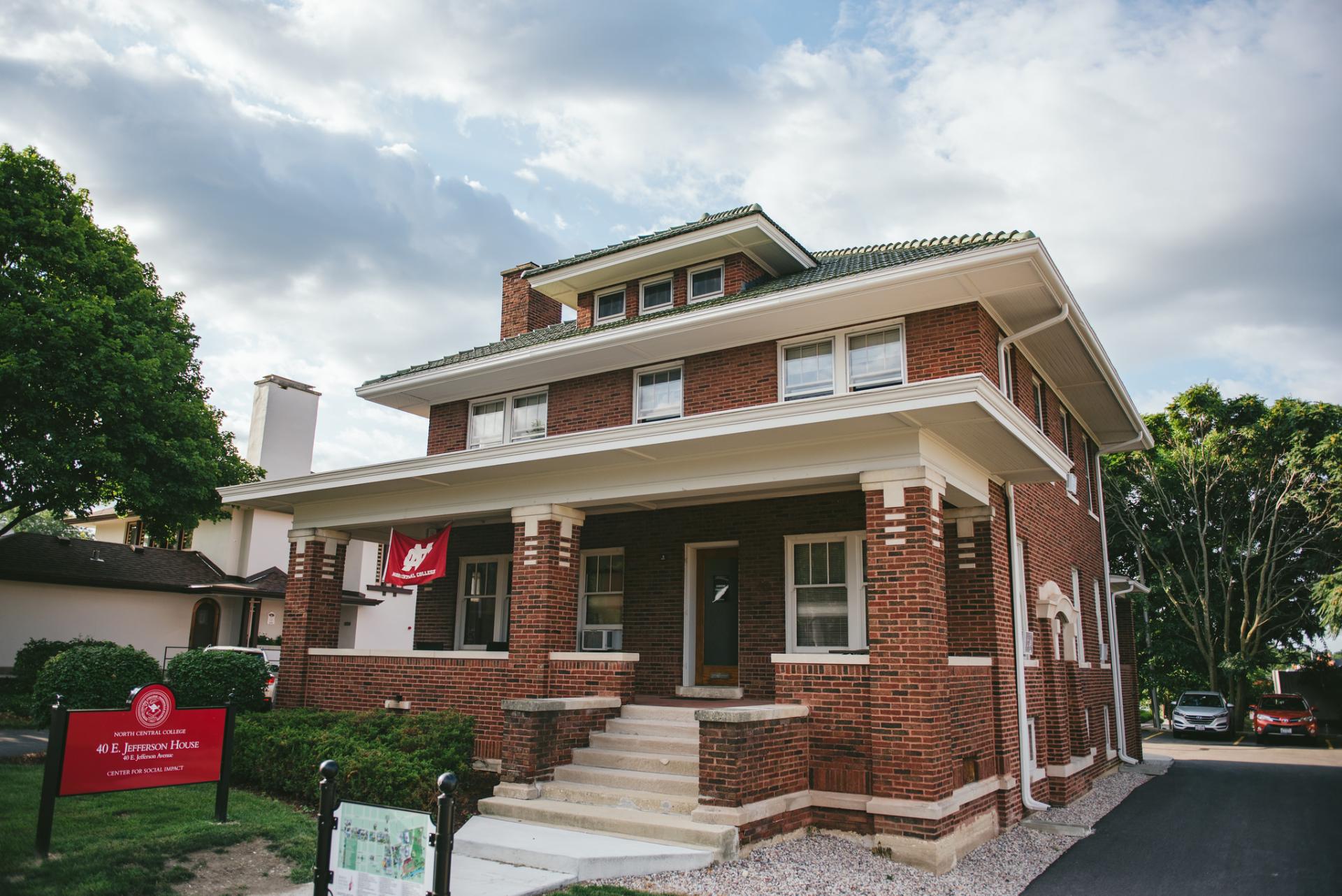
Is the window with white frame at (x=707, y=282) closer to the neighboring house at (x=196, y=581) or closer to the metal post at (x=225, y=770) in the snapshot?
the metal post at (x=225, y=770)

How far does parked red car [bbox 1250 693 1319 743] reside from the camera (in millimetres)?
28719

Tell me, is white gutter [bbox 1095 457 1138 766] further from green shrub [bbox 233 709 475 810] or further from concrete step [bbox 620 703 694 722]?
green shrub [bbox 233 709 475 810]

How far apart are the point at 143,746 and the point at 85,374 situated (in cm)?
1338

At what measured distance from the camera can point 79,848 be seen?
7367 millimetres

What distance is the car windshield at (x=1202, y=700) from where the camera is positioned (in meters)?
30.4

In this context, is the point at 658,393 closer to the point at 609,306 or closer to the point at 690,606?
the point at 609,306

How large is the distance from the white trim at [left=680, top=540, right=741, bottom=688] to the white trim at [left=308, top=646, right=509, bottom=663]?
108 inches

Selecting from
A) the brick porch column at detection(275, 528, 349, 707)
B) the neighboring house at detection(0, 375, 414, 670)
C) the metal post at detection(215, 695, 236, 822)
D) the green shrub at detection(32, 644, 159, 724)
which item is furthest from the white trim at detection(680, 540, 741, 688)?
the neighboring house at detection(0, 375, 414, 670)

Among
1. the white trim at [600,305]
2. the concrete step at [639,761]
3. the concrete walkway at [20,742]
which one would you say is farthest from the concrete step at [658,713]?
the concrete walkway at [20,742]

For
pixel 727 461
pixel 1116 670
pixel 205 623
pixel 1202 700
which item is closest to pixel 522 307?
pixel 727 461

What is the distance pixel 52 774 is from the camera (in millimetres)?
7594

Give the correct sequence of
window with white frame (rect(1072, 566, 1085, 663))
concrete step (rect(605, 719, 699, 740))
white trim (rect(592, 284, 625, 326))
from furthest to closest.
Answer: white trim (rect(592, 284, 625, 326)) < window with white frame (rect(1072, 566, 1085, 663)) < concrete step (rect(605, 719, 699, 740))

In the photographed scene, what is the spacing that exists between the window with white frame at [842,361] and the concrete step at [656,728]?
4.74 m

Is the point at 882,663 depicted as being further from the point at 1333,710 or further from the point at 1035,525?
the point at 1333,710
